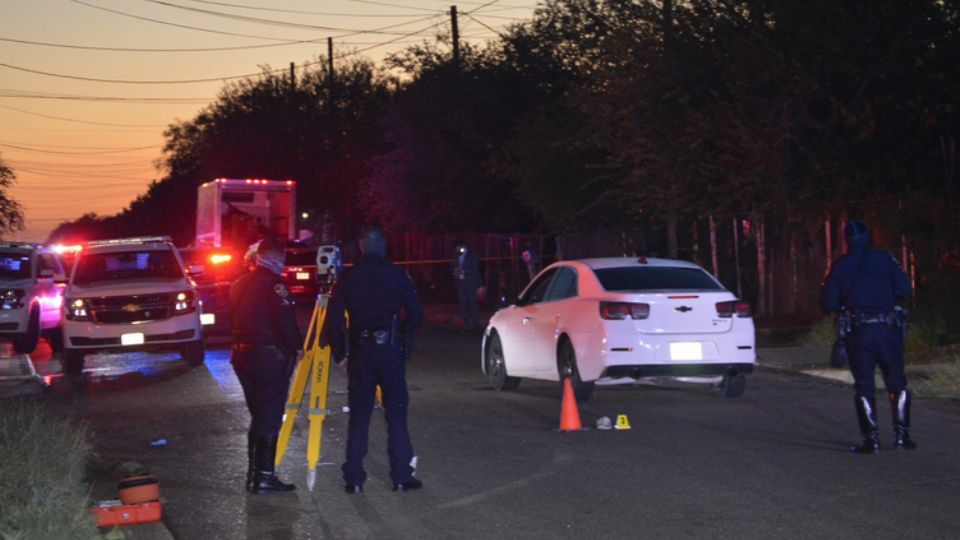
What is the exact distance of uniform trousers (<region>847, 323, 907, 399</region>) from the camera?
11.1m

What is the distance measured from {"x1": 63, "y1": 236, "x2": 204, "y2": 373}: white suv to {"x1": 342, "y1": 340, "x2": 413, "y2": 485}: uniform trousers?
11.6 metres

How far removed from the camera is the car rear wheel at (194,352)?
20.8m

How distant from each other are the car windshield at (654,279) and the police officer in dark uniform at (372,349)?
5.33 meters

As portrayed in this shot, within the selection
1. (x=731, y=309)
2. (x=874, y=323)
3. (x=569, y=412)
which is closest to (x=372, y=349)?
(x=569, y=412)

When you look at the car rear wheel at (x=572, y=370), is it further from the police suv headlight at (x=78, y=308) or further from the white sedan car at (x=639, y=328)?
the police suv headlight at (x=78, y=308)

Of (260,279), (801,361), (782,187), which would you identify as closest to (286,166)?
(782,187)

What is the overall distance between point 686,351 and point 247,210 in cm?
2906

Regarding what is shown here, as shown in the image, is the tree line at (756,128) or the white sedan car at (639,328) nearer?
the white sedan car at (639,328)

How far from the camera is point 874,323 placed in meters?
11.1

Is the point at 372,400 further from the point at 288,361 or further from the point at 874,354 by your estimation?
the point at 874,354

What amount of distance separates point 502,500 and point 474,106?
32229mm

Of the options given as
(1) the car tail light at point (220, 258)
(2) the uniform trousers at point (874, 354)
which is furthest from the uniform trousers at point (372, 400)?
(1) the car tail light at point (220, 258)

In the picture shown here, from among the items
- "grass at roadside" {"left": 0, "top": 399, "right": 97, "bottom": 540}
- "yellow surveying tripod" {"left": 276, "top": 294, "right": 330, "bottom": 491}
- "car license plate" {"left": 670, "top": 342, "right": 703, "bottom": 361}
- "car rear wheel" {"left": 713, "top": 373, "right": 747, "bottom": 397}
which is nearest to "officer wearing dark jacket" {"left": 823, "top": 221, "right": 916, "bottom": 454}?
"car license plate" {"left": 670, "top": 342, "right": 703, "bottom": 361}

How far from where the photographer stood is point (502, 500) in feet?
30.6
